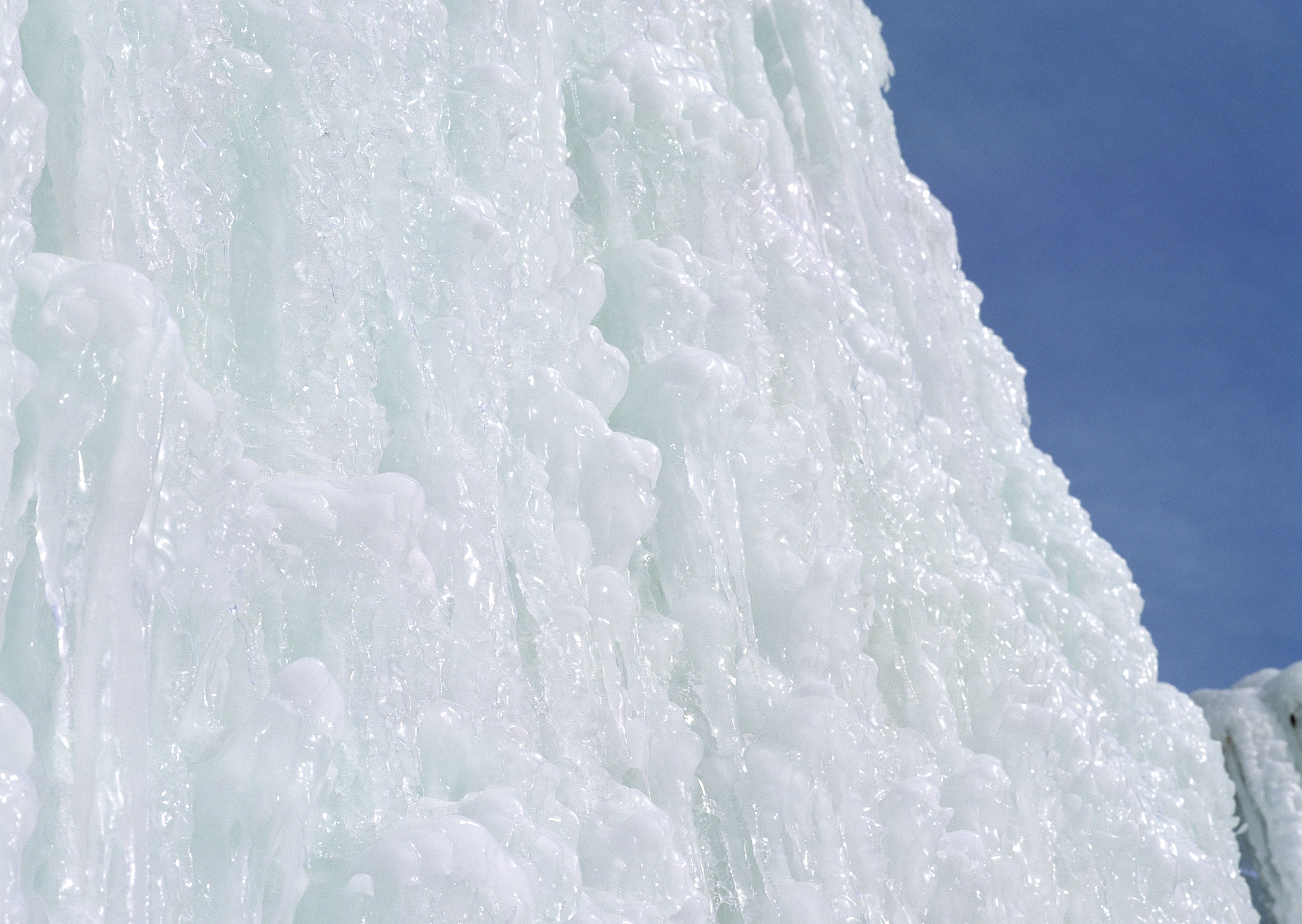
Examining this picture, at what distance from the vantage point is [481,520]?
294 centimetres

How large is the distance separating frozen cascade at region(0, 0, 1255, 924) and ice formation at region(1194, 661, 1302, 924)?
2.43 m

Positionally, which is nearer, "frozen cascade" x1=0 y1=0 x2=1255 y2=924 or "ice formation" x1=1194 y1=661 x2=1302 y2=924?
"frozen cascade" x1=0 y1=0 x2=1255 y2=924

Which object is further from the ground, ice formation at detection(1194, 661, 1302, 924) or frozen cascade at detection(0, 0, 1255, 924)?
ice formation at detection(1194, 661, 1302, 924)

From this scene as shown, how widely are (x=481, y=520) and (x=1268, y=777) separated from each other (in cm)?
621

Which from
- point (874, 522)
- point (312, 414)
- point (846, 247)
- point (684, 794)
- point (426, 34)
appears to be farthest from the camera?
point (846, 247)

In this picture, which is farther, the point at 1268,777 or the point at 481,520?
the point at 1268,777

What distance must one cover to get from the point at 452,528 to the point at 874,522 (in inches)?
74.7

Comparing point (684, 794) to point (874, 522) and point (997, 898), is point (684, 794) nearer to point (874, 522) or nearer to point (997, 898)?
point (997, 898)

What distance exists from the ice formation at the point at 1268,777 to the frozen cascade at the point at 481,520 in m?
2.43

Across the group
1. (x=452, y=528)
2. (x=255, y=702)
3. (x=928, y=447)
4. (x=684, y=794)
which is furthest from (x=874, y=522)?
(x=255, y=702)

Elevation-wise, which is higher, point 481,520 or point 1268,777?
point 1268,777

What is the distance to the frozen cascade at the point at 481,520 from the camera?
2117 millimetres

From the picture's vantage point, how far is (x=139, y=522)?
215 centimetres

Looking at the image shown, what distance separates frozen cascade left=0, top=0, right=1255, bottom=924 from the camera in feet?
6.95
